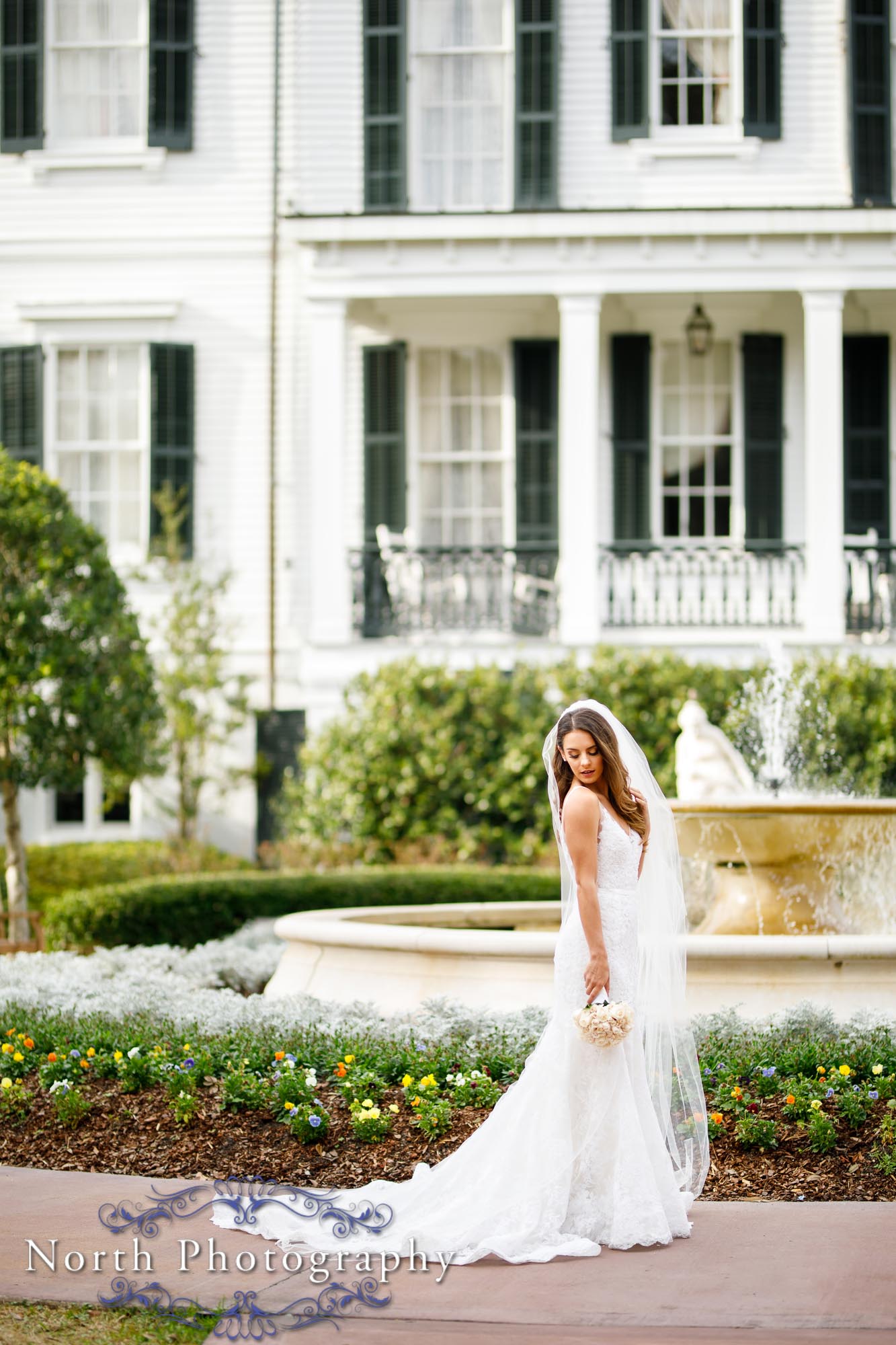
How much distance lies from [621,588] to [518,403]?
249cm

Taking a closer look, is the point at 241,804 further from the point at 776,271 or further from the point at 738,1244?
the point at 738,1244

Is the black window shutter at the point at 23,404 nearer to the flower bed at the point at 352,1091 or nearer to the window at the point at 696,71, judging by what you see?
the window at the point at 696,71

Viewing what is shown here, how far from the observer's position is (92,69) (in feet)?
59.6

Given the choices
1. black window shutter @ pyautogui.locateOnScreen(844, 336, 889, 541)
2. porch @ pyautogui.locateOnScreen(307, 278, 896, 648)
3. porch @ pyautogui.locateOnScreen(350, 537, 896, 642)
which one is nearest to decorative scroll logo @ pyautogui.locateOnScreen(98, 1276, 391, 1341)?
porch @ pyautogui.locateOnScreen(307, 278, 896, 648)

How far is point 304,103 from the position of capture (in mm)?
18062

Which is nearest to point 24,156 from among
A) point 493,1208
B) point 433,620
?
point 433,620

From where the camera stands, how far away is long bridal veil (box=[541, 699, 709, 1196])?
213 inches

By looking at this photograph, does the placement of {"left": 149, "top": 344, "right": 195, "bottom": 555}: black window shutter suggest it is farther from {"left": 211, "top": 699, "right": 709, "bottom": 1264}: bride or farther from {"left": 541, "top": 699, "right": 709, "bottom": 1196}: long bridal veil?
{"left": 211, "top": 699, "right": 709, "bottom": 1264}: bride

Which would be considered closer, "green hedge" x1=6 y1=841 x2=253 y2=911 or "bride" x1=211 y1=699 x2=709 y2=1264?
"bride" x1=211 y1=699 x2=709 y2=1264

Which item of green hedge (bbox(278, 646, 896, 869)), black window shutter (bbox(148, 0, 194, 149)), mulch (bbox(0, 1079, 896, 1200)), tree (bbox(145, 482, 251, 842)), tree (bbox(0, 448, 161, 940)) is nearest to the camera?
mulch (bbox(0, 1079, 896, 1200))

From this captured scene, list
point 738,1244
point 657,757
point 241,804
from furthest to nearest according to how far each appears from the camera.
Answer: point 241,804
point 657,757
point 738,1244

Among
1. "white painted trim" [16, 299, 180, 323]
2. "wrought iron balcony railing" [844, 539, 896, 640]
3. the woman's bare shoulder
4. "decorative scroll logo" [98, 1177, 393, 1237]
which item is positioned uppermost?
"white painted trim" [16, 299, 180, 323]

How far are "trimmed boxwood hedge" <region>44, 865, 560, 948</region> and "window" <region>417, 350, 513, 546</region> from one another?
5.83 m

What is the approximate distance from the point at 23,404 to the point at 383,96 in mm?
5115
